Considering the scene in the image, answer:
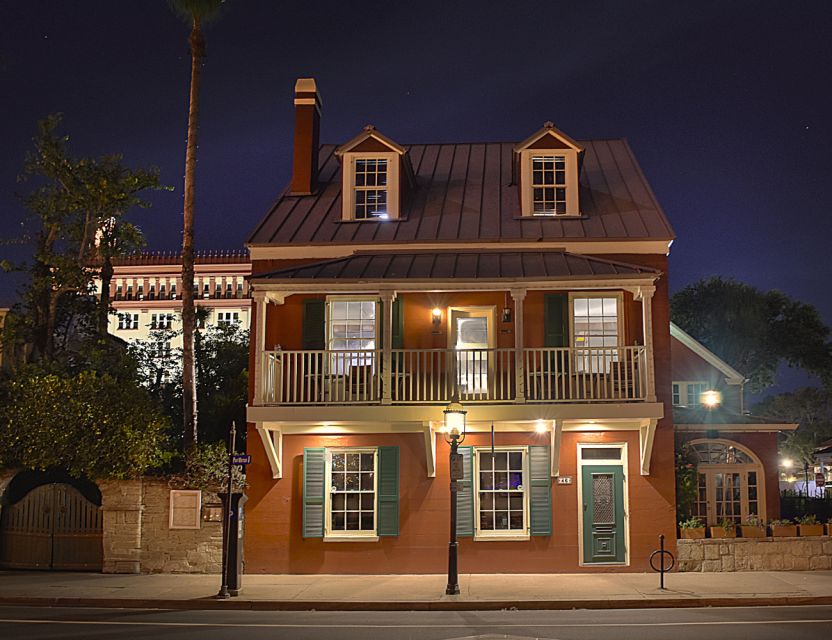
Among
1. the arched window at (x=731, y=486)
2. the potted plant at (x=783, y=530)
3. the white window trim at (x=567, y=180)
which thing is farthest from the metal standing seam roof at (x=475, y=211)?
the potted plant at (x=783, y=530)

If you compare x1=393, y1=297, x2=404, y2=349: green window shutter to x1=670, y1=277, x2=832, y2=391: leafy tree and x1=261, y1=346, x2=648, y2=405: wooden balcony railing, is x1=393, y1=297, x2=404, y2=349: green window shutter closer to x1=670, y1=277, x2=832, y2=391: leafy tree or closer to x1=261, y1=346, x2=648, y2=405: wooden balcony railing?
x1=261, y1=346, x2=648, y2=405: wooden balcony railing

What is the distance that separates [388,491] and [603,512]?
422cm

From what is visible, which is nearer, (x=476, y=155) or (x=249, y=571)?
(x=249, y=571)

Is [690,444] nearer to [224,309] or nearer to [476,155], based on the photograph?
[476,155]

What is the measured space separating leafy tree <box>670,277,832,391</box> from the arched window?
26.9 m

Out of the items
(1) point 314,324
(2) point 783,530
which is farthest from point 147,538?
(2) point 783,530

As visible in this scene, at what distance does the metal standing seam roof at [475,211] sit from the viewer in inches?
798

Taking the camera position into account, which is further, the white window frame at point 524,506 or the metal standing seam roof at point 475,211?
the metal standing seam roof at point 475,211

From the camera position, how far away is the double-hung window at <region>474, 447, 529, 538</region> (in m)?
18.8

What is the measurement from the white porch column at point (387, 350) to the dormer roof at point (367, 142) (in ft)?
14.3

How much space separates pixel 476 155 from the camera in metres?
24.5

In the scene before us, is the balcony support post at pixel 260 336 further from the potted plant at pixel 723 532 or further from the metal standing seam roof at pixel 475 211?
the potted plant at pixel 723 532

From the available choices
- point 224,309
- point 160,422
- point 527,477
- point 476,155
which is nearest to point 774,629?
point 527,477

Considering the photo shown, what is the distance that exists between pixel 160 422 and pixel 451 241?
702cm
